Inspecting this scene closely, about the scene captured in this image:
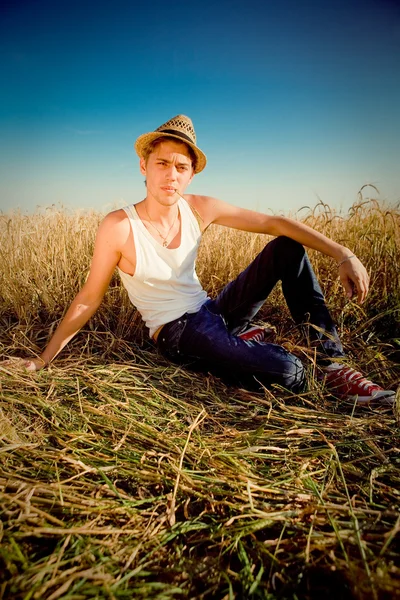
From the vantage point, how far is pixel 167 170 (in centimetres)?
168

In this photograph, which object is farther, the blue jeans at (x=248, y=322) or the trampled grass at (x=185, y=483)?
the blue jeans at (x=248, y=322)

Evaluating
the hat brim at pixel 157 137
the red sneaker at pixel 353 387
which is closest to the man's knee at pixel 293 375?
the red sneaker at pixel 353 387

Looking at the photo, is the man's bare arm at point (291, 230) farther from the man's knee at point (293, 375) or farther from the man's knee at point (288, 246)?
the man's knee at point (293, 375)

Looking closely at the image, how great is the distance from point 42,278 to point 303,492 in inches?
80.3

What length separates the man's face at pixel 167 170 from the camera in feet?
5.45

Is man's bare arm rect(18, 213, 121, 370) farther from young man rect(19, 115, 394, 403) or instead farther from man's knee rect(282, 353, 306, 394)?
man's knee rect(282, 353, 306, 394)

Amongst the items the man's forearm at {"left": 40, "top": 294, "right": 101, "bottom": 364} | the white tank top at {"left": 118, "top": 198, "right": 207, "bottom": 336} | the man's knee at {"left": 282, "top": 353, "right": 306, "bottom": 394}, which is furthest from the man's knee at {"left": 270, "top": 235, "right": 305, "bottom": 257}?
the man's forearm at {"left": 40, "top": 294, "right": 101, "bottom": 364}

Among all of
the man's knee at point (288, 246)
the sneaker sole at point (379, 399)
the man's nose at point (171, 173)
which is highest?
the man's nose at point (171, 173)

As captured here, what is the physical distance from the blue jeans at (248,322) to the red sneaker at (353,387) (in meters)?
0.09

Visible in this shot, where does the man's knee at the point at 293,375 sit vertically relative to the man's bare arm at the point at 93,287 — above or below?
below

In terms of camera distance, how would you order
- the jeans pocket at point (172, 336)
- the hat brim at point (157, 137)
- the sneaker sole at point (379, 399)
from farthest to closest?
the jeans pocket at point (172, 336) → the hat brim at point (157, 137) → the sneaker sole at point (379, 399)

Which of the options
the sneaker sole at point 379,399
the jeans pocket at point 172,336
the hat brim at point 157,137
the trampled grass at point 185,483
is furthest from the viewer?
the jeans pocket at point 172,336

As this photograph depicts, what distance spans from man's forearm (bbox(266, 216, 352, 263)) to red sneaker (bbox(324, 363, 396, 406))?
0.57 m

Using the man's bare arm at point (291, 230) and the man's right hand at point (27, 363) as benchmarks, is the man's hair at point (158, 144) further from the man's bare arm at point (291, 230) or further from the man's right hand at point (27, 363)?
the man's right hand at point (27, 363)
